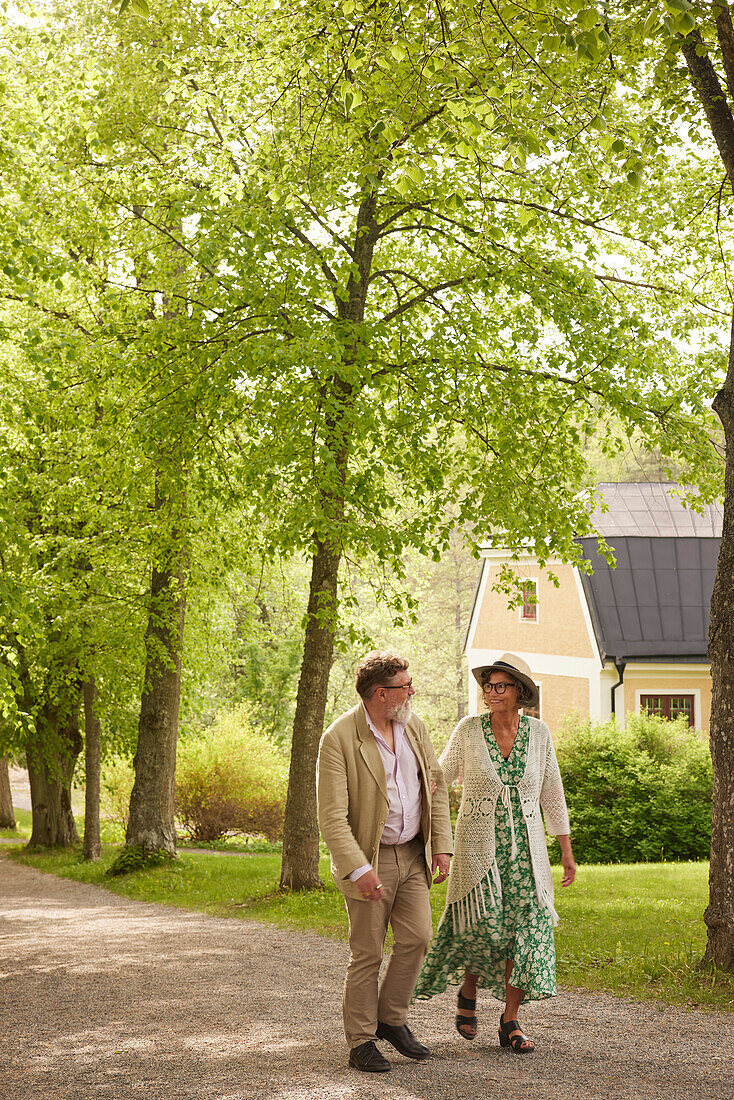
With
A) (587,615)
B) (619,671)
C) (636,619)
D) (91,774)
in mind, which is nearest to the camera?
(91,774)

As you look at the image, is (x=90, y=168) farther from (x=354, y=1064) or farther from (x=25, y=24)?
(x=354, y=1064)

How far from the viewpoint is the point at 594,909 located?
1118cm

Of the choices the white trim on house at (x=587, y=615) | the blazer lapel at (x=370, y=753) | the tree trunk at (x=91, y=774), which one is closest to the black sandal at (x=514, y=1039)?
the blazer lapel at (x=370, y=753)

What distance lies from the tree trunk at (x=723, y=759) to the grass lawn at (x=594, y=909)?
0.92 feet

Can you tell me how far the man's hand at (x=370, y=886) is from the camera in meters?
5.07

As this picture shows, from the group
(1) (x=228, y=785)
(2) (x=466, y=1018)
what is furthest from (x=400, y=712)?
(1) (x=228, y=785)

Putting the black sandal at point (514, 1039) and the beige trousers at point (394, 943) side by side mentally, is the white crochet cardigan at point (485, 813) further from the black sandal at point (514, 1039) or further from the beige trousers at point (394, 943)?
the black sandal at point (514, 1039)

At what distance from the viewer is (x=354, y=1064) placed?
514 cm

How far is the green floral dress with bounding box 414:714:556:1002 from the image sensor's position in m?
5.30

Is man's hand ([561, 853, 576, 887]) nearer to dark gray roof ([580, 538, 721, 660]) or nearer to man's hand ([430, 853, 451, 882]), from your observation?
man's hand ([430, 853, 451, 882])

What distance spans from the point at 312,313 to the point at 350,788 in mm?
6749

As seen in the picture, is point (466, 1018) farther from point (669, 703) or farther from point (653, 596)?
point (653, 596)

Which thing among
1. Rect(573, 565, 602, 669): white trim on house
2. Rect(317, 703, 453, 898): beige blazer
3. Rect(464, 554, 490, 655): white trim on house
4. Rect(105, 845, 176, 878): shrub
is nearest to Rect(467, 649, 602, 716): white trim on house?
Rect(573, 565, 602, 669): white trim on house

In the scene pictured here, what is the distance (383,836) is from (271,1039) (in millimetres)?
1528
